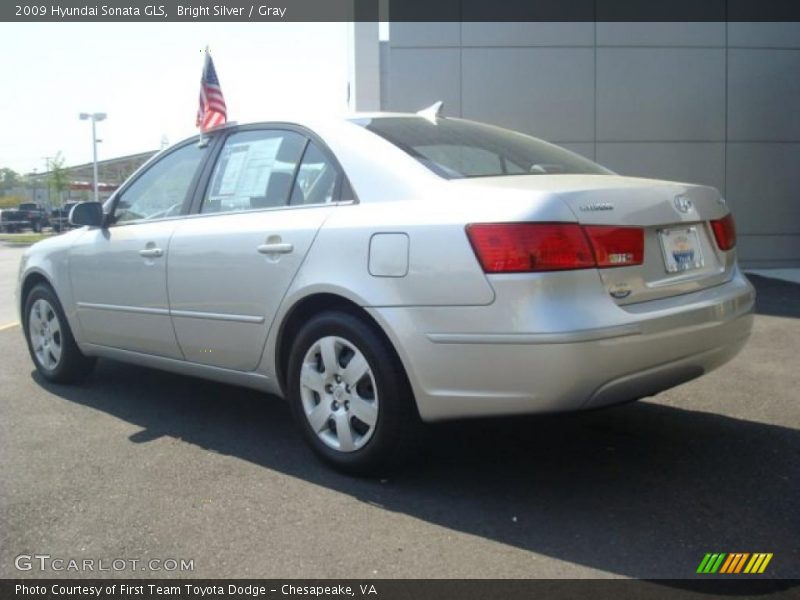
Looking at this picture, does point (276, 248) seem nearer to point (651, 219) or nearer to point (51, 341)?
point (651, 219)

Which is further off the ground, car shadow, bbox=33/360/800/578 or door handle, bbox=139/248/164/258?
door handle, bbox=139/248/164/258

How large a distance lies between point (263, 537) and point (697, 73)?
1246 centimetres

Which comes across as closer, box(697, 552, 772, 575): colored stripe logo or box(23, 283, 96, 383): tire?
box(697, 552, 772, 575): colored stripe logo

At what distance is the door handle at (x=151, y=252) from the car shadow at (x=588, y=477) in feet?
3.10

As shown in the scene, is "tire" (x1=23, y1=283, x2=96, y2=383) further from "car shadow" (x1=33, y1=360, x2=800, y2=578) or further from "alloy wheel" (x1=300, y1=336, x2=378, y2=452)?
"alloy wheel" (x1=300, y1=336, x2=378, y2=452)

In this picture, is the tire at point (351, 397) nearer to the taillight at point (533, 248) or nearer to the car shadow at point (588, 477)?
the car shadow at point (588, 477)

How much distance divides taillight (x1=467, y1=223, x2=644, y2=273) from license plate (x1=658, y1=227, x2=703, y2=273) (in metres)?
0.38

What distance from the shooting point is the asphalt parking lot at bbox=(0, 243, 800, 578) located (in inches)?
112

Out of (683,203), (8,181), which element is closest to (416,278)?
(683,203)

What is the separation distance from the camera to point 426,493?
11.2 feet

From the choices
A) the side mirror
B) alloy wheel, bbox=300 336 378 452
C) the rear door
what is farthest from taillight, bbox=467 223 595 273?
the side mirror

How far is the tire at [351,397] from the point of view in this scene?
3.34 m

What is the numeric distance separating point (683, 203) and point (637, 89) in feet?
34.8

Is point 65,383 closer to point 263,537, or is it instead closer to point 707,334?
point 263,537
